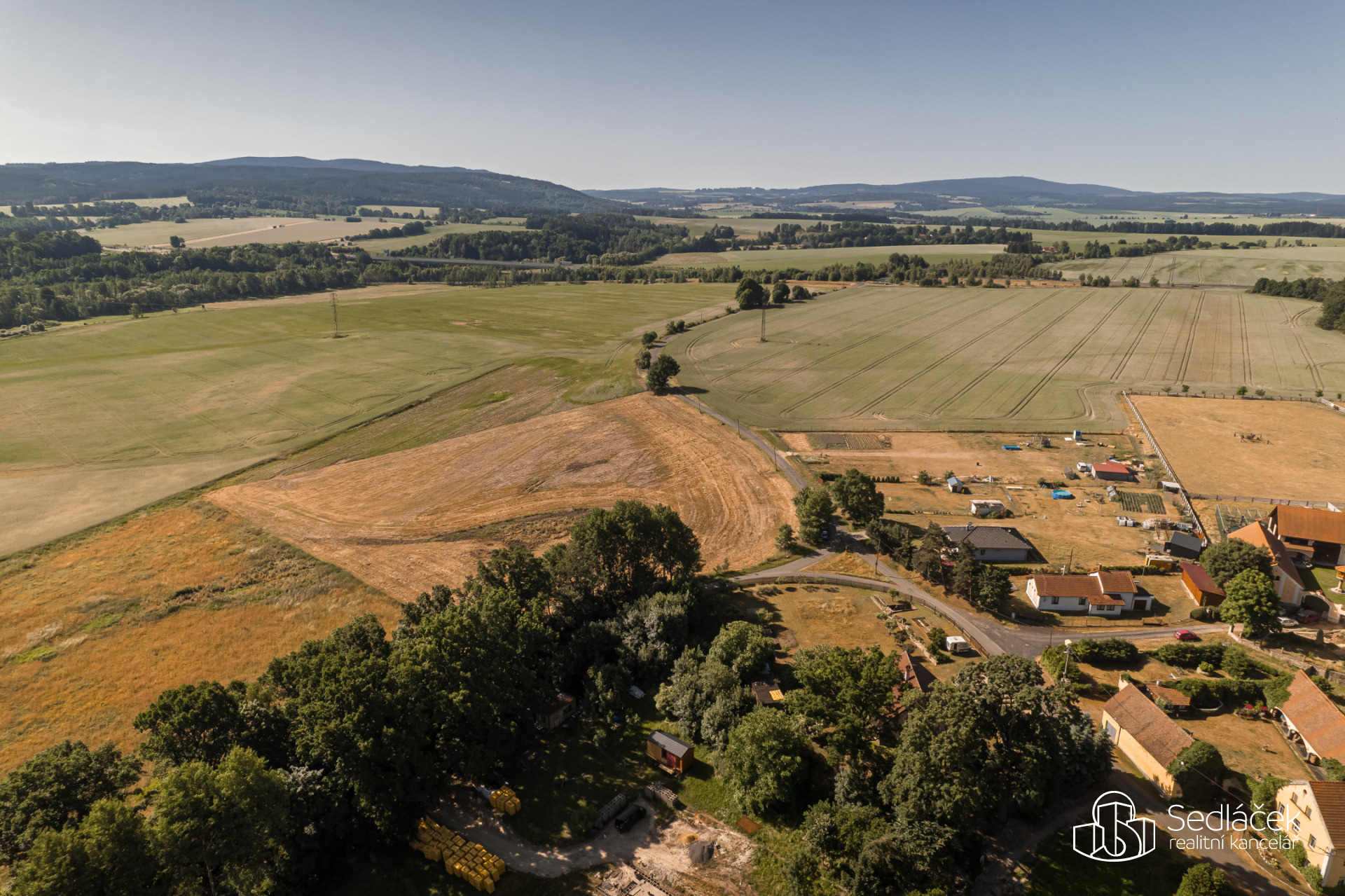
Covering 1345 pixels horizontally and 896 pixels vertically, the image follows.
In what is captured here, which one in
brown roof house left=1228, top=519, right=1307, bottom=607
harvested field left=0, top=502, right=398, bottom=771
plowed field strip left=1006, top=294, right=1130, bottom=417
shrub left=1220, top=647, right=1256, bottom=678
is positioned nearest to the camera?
shrub left=1220, top=647, right=1256, bottom=678

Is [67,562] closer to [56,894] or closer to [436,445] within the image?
[436,445]

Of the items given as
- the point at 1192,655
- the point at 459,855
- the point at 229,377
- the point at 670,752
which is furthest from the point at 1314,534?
the point at 229,377

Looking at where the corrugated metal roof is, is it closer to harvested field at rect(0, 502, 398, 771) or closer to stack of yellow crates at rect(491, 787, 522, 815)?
stack of yellow crates at rect(491, 787, 522, 815)

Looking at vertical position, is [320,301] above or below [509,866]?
above

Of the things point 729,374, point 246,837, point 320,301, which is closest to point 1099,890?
point 246,837

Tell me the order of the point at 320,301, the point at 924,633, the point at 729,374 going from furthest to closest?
the point at 320,301 → the point at 729,374 → the point at 924,633

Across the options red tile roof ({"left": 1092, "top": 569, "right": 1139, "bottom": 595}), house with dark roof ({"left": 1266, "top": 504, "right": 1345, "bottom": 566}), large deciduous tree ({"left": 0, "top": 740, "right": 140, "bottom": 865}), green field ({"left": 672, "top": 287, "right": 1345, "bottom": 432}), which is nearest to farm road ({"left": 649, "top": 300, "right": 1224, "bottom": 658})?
red tile roof ({"left": 1092, "top": 569, "right": 1139, "bottom": 595})

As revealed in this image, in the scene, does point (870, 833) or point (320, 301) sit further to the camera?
point (320, 301)
